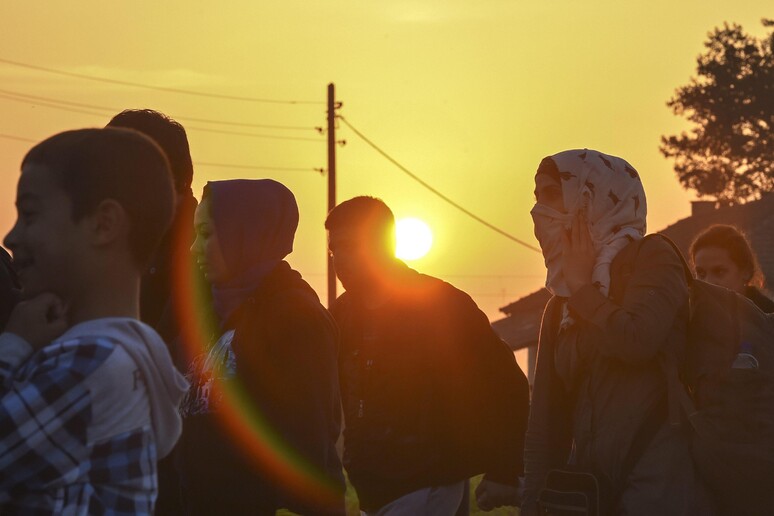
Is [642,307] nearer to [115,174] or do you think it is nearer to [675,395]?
[675,395]

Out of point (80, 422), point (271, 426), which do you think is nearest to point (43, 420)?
point (80, 422)

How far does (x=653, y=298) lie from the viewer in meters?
5.27

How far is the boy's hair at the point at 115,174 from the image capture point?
331 cm

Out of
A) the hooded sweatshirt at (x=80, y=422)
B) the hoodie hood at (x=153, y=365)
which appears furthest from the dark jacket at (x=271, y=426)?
the hooded sweatshirt at (x=80, y=422)

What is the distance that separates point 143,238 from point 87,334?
259mm

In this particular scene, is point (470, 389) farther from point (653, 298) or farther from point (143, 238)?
point (143, 238)

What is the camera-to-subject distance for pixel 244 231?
523 centimetres

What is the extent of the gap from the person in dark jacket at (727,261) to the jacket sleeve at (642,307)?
2897 millimetres

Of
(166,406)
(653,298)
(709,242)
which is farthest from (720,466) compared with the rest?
(709,242)

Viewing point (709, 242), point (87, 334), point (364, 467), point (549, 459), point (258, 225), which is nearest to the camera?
point (87, 334)

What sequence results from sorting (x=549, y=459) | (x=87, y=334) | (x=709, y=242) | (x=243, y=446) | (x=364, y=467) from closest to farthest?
(x=87, y=334) < (x=243, y=446) < (x=549, y=459) < (x=364, y=467) < (x=709, y=242)

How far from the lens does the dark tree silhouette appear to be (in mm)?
72250

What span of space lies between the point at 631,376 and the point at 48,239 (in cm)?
262

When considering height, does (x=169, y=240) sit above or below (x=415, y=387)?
above
